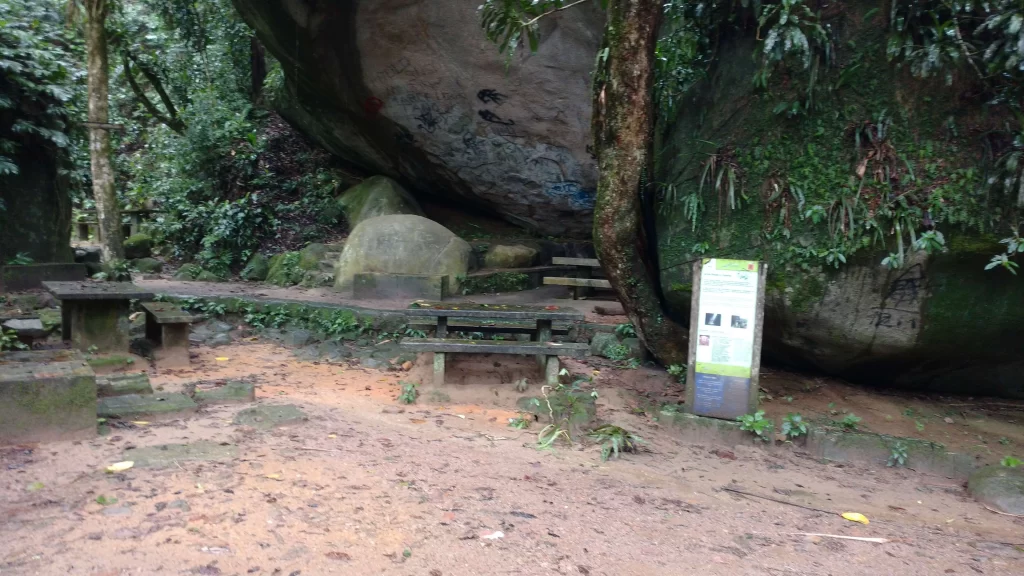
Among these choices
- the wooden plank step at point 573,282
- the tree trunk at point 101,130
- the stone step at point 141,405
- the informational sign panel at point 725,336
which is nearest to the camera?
the stone step at point 141,405

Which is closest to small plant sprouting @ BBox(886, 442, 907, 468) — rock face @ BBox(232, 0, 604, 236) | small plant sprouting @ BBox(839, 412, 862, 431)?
small plant sprouting @ BBox(839, 412, 862, 431)

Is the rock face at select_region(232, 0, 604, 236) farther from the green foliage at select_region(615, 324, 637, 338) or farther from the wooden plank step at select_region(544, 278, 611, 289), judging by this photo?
the green foliage at select_region(615, 324, 637, 338)

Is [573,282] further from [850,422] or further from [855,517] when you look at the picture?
[855,517]

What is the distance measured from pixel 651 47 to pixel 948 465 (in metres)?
3.82

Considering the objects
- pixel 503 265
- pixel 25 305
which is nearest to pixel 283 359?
pixel 25 305

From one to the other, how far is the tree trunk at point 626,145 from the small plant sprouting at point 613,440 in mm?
1622

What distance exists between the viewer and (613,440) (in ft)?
16.0

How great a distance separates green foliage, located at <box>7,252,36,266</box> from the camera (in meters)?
8.01

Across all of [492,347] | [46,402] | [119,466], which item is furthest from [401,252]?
[119,466]

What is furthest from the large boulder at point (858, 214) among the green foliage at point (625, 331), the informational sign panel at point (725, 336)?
the green foliage at point (625, 331)

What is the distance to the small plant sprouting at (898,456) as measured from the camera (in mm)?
5027

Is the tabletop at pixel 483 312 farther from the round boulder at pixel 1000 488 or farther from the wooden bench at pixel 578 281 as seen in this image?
the round boulder at pixel 1000 488

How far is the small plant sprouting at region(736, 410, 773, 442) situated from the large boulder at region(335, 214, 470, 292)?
16.7 ft

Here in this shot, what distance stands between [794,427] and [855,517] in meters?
1.36
